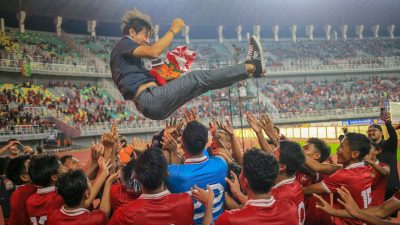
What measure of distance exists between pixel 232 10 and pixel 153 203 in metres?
37.6

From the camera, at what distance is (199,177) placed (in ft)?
9.79

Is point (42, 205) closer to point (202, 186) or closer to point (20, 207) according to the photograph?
point (20, 207)

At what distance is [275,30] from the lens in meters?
41.8

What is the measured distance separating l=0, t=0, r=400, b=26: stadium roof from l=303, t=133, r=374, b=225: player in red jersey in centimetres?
3118

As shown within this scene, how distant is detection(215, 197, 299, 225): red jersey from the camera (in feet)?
7.83

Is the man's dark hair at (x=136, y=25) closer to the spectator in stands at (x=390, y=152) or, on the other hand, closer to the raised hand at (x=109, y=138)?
the raised hand at (x=109, y=138)

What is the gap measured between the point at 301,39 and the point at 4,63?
31.2 m

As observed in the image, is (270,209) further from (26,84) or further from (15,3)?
(15,3)

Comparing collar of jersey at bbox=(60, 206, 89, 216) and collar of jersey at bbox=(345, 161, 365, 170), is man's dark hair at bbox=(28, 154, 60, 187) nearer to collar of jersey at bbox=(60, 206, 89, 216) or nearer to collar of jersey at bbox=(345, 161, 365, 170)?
collar of jersey at bbox=(60, 206, 89, 216)

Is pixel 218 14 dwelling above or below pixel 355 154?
above

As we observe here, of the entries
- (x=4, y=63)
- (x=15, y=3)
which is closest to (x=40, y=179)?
(x=4, y=63)

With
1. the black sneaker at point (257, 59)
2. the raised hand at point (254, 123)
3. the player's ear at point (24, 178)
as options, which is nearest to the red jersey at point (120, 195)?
the raised hand at point (254, 123)

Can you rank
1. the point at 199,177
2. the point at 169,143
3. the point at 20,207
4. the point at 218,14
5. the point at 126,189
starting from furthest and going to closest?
the point at 218,14
the point at 20,207
the point at 169,143
the point at 126,189
the point at 199,177

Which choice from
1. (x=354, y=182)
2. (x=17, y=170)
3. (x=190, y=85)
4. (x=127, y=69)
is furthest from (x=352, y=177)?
(x=17, y=170)
